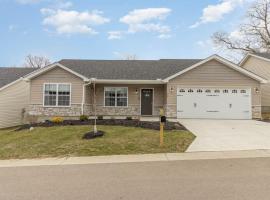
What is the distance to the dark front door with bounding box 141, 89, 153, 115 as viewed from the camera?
816 inches

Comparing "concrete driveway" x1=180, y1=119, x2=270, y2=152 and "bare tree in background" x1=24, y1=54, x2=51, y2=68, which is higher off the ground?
"bare tree in background" x1=24, y1=54, x2=51, y2=68

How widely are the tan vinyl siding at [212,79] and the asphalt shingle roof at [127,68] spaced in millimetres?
1406

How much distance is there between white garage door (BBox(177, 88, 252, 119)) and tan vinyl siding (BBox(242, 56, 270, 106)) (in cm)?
331

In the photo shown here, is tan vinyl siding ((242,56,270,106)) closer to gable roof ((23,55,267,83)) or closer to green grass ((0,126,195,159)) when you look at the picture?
gable roof ((23,55,267,83))

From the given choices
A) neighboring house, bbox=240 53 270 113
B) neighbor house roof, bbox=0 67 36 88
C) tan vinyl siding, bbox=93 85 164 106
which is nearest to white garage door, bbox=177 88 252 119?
tan vinyl siding, bbox=93 85 164 106

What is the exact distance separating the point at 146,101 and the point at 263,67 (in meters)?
10.8

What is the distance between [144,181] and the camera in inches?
232

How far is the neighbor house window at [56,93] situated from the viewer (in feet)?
62.2

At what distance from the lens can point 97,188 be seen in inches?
215

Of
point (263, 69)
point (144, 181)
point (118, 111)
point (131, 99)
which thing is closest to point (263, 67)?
point (263, 69)

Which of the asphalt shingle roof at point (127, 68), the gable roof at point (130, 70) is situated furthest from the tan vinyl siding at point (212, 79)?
the asphalt shingle roof at point (127, 68)

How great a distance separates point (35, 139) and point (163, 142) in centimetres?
581

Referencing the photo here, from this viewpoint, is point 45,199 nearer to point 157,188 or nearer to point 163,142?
point 157,188

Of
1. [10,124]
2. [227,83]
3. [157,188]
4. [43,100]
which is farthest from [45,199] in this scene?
[10,124]
